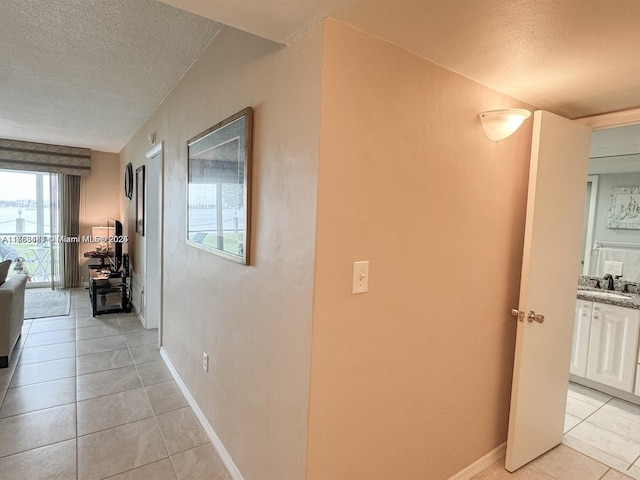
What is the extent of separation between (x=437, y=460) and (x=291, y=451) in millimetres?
844

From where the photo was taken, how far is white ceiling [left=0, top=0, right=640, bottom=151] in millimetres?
1117

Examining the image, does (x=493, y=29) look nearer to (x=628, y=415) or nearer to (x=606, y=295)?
(x=606, y=295)

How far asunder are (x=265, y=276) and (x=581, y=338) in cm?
302

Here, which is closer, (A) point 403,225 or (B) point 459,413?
(A) point 403,225

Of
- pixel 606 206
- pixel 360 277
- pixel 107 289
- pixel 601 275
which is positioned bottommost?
pixel 107 289

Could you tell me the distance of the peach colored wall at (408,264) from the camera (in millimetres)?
1243

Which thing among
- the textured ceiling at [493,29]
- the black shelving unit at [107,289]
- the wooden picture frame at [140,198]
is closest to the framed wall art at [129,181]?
the wooden picture frame at [140,198]

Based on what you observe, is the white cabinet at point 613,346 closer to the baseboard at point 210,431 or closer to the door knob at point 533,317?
the door knob at point 533,317

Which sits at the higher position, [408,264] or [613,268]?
[408,264]

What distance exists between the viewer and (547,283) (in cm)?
200

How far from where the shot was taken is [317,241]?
46.9 inches

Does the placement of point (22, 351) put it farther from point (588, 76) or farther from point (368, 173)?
point (588, 76)

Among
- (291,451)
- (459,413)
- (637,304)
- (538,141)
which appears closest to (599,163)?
(637,304)

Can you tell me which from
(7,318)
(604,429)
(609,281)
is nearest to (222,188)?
(7,318)
